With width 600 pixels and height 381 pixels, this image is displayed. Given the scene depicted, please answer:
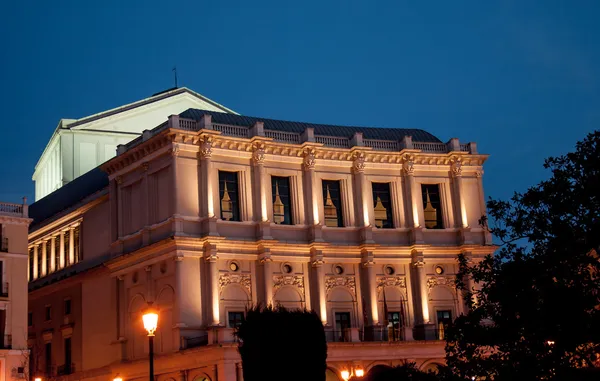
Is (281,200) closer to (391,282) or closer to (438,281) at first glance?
(391,282)

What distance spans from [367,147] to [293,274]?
953 centimetres

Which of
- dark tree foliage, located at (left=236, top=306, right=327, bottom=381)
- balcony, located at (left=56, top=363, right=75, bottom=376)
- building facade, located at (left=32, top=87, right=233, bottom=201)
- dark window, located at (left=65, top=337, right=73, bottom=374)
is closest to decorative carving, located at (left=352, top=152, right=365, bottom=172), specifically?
building facade, located at (left=32, top=87, right=233, bottom=201)

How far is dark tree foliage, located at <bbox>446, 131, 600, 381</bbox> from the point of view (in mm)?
23719

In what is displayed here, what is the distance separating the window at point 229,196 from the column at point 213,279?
276 centimetres

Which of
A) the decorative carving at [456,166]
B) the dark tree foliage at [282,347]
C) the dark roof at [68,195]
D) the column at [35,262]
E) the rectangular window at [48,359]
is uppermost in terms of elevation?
the dark roof at [68,195]

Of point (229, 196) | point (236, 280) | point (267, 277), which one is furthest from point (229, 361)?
point (229, 196)

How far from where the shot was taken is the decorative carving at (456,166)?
6431cm

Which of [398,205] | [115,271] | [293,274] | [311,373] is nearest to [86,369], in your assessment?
[115,271]

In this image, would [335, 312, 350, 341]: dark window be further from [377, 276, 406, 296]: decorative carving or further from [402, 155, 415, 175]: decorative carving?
[402, 155, 415, 175]: decorative carving

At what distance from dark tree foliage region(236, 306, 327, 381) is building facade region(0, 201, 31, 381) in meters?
33.7

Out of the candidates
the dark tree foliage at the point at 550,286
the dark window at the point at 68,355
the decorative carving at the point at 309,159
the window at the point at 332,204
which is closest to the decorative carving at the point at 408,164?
the window at the point at 332,204

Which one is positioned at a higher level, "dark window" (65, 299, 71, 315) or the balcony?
"dark window" (65, 299, 71, 315)

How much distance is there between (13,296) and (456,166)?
2890cm

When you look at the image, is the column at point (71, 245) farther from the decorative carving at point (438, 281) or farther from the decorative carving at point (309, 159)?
the decorative carving at point (438, 281)
